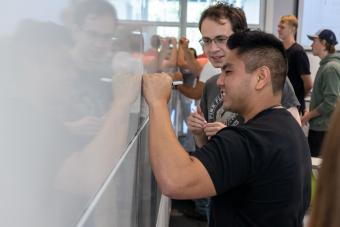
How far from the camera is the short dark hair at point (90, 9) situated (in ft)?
2.04

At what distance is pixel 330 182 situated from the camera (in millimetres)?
602

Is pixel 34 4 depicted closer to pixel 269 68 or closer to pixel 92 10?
pixel 92 10

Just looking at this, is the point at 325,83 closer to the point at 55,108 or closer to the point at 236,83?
the point at 236,83

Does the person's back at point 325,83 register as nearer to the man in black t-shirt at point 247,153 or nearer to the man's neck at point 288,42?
the man's neck at point 288,42

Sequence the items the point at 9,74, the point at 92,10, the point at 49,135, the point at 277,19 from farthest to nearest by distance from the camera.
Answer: the point at 277,19
the point at 92,10
the point at 49,135
the point at 9,74

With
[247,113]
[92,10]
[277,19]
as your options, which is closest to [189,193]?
[247,113]

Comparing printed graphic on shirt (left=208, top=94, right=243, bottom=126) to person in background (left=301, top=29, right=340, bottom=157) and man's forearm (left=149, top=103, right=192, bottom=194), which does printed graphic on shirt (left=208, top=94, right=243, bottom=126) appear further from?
person in background (left=301, top=29, right=340, bottom=157)

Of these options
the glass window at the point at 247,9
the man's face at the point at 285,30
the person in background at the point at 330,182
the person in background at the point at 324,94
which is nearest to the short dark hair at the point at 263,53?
the person in background at the point at 330,182

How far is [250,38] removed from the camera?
1306 mm

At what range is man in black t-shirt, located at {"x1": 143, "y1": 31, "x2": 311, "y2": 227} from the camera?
3.59 feet

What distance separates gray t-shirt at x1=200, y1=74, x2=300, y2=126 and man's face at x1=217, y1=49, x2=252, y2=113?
1.18 ft

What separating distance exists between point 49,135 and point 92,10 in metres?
0.27

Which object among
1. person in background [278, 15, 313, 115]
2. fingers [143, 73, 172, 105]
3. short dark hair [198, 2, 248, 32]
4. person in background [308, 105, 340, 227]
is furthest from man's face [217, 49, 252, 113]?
person in background [278, 15, 313, 115]

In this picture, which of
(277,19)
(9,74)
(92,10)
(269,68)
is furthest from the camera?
(277,19)
